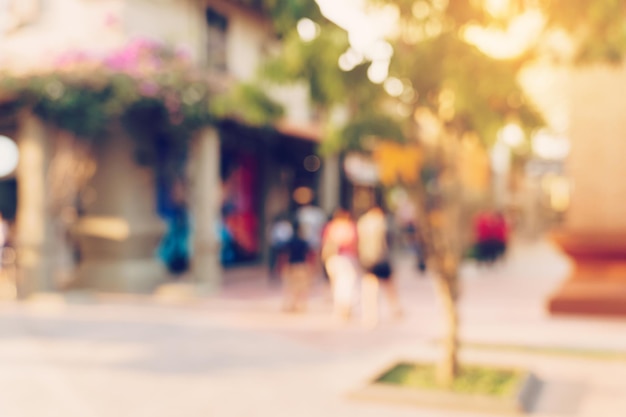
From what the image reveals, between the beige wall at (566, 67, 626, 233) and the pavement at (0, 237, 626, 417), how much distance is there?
1681mm

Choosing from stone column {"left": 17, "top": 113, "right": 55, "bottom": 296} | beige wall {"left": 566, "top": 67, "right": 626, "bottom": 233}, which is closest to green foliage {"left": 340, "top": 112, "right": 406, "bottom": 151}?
beige wall {"left": 566, "top": 67, "right": 626, "bottom": 233}

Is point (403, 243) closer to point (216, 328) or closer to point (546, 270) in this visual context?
point (546, 270)

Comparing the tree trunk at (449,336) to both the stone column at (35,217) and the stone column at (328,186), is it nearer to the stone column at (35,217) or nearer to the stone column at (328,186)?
the stone column at (35,217)

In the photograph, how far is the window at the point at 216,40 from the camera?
1744 cm

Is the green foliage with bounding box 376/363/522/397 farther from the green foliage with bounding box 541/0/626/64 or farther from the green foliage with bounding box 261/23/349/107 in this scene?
the green foliage with bounding box 541/0/626/64

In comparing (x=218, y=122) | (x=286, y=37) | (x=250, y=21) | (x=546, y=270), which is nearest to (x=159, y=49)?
(x=218, y=122)

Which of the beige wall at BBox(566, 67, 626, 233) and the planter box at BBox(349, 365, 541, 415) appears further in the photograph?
the beige wall at BBox(566, 67, 626, 233)

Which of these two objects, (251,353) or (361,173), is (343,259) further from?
(361,173)

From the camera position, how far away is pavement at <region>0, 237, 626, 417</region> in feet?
21.1

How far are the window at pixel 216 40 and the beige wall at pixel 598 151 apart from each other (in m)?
8.57

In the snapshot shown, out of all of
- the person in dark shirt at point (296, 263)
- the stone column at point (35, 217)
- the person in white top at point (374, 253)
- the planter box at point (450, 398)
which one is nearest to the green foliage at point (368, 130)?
the planter box at point (450, 398)

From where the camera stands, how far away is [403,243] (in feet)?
96.4

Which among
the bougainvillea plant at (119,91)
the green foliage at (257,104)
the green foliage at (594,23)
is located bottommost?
the green foliage at (257,104)

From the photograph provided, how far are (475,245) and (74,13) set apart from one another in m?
12.4
